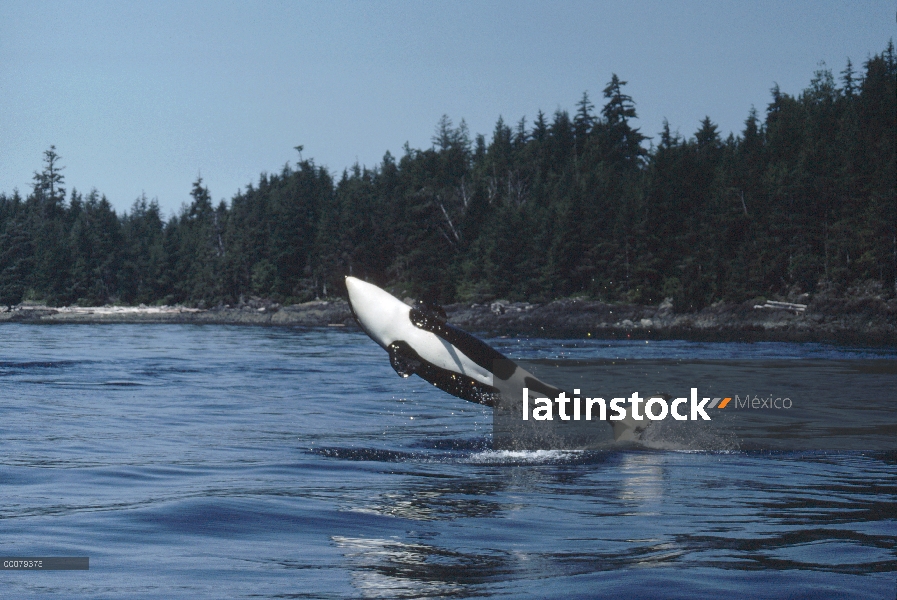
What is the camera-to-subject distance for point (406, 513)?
902 centimetres

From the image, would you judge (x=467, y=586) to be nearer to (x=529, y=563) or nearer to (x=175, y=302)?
(x=529, y=563)

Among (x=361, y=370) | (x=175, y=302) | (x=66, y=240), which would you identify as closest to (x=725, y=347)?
(x=361, y=370)

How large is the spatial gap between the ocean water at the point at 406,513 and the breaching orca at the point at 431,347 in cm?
113

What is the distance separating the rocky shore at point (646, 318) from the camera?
5762 cm

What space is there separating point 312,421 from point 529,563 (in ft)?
37.3

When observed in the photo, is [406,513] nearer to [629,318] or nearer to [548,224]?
[629,318]

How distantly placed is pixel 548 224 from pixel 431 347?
78.0 meters

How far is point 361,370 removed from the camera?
3119cm

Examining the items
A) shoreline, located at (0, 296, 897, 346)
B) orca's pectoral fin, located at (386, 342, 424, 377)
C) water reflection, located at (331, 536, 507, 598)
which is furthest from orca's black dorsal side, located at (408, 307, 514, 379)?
shoreline, located at (0, 296, 897, 346)

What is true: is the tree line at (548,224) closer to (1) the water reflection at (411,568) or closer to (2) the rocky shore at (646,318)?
(2) the rocky shore at (646,318)

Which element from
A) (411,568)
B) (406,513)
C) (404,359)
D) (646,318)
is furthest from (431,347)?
(646,318)

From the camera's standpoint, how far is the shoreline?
57.2 metres

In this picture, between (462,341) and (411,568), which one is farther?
(462,341)

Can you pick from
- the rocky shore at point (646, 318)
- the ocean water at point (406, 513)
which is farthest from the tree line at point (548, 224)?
the ocean water at point (406, 513)
